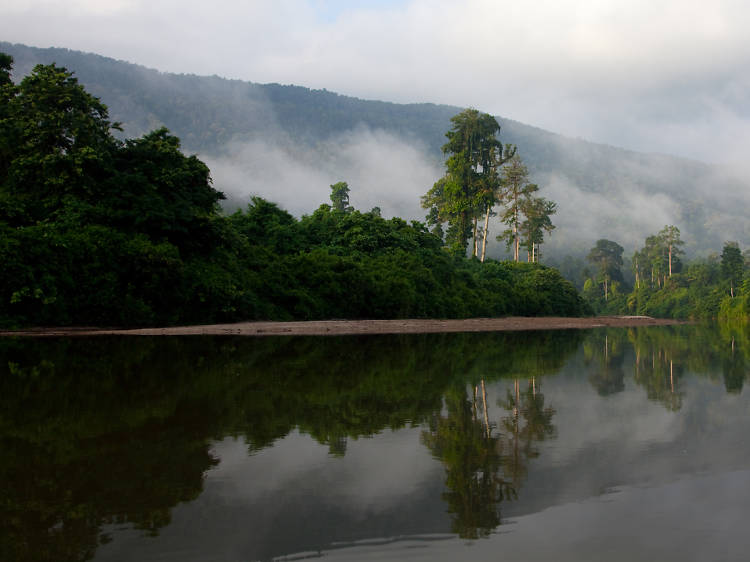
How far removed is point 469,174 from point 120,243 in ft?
128

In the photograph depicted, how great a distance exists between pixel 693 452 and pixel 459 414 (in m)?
2.22

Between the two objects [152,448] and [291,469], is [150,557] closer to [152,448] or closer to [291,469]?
[291,469]

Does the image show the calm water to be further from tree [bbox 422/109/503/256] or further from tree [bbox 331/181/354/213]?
tree [bbox 331/181/354/213]

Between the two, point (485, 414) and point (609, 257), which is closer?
point (485, 414)

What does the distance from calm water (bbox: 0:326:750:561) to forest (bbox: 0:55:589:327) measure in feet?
37.2

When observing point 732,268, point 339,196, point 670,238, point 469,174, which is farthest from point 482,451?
point 670,238

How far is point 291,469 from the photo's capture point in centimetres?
445

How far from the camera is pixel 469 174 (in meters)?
55.6

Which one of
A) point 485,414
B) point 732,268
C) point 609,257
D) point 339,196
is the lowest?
point 485,414

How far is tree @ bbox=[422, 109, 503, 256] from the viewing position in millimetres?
54781

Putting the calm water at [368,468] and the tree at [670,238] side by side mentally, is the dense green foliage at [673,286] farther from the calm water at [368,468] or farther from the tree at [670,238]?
the calm water at [368,468]

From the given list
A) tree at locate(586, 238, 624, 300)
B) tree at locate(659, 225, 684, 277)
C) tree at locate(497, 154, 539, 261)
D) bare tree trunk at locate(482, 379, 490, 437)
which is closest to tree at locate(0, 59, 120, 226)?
bare tree trunk at locate(482, 379, 490, 437)

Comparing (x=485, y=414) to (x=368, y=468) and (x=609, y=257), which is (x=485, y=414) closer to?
(x=368, y=468)

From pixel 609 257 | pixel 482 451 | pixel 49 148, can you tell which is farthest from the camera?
pixel 609 257
